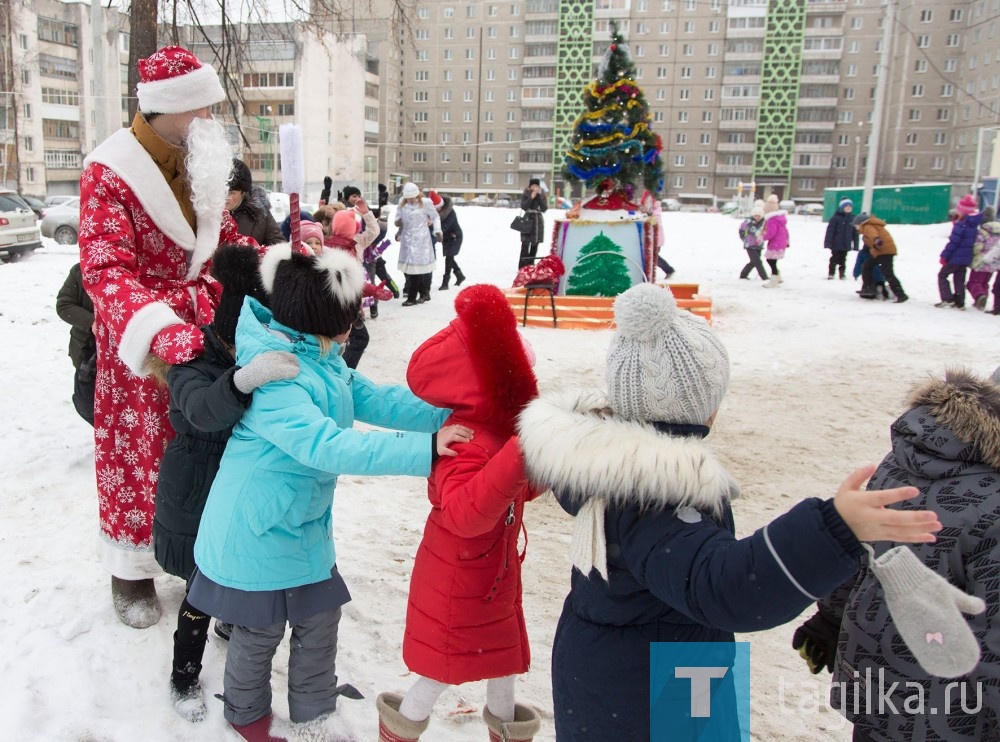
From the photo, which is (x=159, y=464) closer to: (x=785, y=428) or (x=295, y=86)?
(x=785, y=428)

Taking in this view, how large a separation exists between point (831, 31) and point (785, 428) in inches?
2576

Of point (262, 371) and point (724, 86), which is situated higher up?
point (724, 86)

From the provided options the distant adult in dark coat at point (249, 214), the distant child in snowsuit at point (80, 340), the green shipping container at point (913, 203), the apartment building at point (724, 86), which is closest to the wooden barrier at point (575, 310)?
the distant adult in dark coat at point (249, 214)

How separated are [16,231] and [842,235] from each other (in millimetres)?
16626

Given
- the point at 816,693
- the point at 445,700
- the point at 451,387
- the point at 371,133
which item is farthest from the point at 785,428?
the point at 371,133

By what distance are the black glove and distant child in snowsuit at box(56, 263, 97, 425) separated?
10.6 feet

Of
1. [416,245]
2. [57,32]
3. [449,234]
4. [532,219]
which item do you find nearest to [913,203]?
[532,219]

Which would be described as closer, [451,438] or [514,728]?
[451,438]

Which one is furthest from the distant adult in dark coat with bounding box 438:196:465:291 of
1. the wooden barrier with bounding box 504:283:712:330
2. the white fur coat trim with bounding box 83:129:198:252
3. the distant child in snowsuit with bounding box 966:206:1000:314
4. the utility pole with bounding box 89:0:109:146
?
the white fur coat trim with bounding box 83:129:198:252

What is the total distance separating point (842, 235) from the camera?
1492 cm

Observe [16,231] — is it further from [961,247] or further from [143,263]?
[961,247]

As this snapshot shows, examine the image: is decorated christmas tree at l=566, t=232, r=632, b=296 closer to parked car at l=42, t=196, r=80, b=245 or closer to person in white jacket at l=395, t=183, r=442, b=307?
person in white jacket at l=395, t=183, r=442, b=307

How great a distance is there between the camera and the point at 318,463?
6.62 ft

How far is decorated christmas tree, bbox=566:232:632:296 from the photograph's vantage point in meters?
10.4
